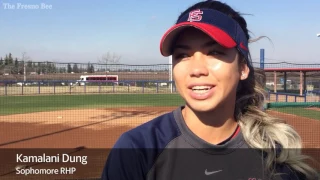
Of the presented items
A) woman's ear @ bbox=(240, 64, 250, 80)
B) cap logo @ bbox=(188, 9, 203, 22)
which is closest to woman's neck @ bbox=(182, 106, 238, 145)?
woman's ear @ bbox=(240, 64, 250, 80)

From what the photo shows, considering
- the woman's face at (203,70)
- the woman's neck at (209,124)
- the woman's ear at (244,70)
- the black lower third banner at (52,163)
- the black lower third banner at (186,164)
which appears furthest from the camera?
the black lower third banner at (52,163)

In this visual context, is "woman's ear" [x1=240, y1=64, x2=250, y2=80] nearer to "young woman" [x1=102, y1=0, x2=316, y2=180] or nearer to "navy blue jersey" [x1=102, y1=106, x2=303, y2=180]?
"young woman" [x1=102, y1=0, x2=316, y2=180]

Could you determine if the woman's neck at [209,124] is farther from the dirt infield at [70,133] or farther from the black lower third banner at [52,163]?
the dirt infield at [70,133]

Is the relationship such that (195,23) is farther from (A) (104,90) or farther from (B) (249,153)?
(A) (104,90)

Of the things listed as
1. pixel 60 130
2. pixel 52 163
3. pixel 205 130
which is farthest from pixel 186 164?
pixel 60 130

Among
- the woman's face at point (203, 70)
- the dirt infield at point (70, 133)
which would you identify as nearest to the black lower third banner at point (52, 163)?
the dirt infield at point (70, 133)

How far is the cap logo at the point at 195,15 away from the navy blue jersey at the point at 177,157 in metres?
0.44

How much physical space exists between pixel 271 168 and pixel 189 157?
417 millimetres

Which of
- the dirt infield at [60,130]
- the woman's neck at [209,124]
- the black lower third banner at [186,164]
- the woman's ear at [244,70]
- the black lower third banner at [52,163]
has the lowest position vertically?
the dirt infield at [60,130]

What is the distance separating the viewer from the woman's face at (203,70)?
1.52m

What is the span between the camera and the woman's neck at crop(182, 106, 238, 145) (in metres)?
1.64

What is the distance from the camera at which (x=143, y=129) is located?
59.5 inches

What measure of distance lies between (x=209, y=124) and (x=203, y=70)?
0.95 feet

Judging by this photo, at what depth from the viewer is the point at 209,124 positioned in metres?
1.66
